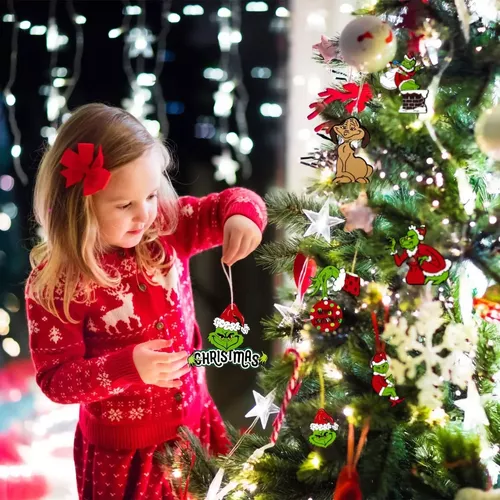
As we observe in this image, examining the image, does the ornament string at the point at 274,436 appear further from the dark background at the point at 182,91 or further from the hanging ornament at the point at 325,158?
the dark background at the point at 182,91

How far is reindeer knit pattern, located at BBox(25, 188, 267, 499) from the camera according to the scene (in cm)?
109

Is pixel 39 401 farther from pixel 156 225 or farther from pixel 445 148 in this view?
pixel 445 148

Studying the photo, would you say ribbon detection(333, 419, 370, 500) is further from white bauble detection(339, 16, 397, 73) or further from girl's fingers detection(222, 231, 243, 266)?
white bauble detection(339, 16, 397, 73)

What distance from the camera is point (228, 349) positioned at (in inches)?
43.1

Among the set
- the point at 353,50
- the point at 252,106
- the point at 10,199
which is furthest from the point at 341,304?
the point at 10,199

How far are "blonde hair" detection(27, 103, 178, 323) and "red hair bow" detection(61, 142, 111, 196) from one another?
0.03m

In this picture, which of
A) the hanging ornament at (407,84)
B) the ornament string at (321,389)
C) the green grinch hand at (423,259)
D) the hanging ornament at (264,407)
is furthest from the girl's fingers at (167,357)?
the hanging ornament at (407,84)

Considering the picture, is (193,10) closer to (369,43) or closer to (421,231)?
(369,43)

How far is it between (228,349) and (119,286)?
0.76ft

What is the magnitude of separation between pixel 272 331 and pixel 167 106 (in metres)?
0.61

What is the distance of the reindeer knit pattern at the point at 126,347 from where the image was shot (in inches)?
42.9

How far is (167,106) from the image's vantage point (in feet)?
4.60

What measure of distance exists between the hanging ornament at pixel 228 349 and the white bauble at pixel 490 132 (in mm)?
495

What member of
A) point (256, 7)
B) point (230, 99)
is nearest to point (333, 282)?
point (230, 99)
